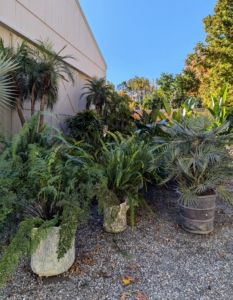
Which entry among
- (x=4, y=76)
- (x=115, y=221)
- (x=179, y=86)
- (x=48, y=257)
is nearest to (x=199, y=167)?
(x=115, y=221)

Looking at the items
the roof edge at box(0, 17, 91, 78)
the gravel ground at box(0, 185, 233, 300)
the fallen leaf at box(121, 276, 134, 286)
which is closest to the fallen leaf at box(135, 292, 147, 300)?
the gravel ground at box(0, 185, 233, 300)

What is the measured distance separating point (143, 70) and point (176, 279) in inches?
922

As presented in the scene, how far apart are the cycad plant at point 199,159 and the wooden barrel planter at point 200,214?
0.09 meters

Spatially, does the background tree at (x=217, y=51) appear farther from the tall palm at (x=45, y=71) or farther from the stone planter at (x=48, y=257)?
the stone planter at (x=48, y=257)

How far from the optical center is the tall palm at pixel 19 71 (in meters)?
4.11

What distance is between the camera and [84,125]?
6320 mm

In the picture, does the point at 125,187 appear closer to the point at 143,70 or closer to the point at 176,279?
the point at 176,279

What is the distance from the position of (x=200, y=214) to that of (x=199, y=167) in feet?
1.87

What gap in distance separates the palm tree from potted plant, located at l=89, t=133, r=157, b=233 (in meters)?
5.23

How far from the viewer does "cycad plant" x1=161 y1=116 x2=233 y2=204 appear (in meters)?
2.55

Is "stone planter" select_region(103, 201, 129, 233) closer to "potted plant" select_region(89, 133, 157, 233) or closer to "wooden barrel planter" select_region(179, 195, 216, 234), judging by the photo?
"potted plant" select_region(89, 133, 157, 233)

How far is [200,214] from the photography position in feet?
8.49

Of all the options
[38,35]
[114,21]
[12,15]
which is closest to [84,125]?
[38,35]

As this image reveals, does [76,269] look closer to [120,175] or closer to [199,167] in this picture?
[120,175]
